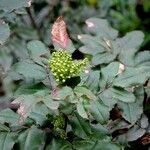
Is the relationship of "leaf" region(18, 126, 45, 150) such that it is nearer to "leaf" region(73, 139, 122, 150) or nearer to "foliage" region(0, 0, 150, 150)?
"foliage" region(0, 0, 150, 150)

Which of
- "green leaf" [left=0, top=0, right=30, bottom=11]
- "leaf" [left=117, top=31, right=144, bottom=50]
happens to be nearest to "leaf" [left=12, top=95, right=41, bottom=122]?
"green leaf" [left=0, top=0, right=30, bottom=11]

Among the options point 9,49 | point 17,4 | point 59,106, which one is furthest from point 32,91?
point 9,49

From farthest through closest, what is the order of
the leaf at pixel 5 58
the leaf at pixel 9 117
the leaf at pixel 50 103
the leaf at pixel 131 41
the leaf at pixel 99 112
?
the leaf at pixel 5 58 → the leaf at pixel 131 41 → the leaf at pixel 9 117 → the leaf at pixel 99 112 → the leaf at pixel 50 103

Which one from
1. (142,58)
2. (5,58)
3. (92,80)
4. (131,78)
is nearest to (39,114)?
(92,80)

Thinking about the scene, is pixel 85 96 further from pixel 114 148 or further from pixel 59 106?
Answer: pixel 114 148

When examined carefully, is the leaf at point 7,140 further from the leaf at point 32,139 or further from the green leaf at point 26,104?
the green leaf at point 26,104

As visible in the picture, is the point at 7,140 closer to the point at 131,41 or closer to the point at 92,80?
the point at 92,80

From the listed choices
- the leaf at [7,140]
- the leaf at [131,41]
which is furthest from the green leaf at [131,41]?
the leaf at [7,140]
